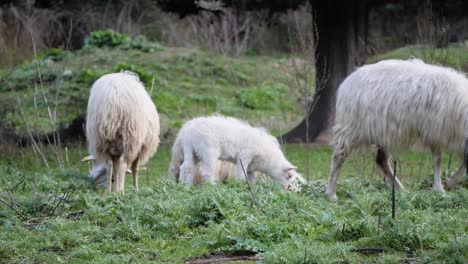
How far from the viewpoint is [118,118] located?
33.1 ft

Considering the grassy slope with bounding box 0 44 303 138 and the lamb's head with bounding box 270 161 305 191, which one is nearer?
the lamb's head with bounding box 270 161 305 191

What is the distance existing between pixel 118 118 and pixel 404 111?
3564 mm

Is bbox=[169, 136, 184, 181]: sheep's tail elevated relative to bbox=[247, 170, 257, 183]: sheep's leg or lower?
elevated

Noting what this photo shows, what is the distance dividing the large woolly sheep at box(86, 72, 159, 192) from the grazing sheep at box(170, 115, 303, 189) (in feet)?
2.03

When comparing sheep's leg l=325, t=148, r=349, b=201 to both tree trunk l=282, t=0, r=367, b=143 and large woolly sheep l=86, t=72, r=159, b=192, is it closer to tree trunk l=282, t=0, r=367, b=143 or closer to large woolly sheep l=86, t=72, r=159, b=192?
large woolly sheep l=86, t=72, r=159, b=192

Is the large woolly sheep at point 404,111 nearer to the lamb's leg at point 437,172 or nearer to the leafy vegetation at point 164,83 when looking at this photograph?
the lamb's leg at point 437,172

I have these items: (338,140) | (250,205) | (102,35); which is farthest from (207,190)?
(102,35)

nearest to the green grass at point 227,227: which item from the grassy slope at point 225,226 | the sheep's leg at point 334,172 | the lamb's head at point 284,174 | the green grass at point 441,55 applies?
the grassy slope at point 225,226

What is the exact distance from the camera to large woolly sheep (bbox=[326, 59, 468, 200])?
8.82 m

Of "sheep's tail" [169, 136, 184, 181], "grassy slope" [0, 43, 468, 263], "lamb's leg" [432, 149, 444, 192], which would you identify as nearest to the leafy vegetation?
"sheep's tail" [169, 136, 184, 181]

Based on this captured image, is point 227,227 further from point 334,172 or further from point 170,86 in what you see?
point 170,86

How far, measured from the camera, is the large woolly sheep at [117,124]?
396 inches

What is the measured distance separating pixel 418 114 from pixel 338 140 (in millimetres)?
985

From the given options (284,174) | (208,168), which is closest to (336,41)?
(284,174)
